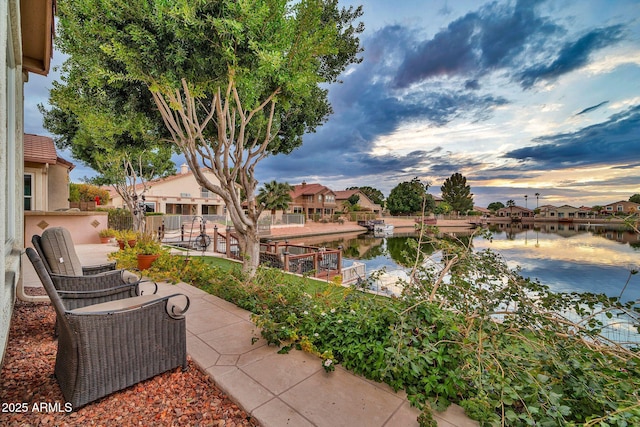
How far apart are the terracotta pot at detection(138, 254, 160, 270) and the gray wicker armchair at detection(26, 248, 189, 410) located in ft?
14.0

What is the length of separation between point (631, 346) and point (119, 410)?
13.0ft

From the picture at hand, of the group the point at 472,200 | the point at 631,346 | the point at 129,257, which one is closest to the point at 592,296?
the point at 631,346

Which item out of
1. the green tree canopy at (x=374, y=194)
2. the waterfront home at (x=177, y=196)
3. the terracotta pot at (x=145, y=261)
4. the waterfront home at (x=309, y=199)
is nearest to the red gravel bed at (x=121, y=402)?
the terracotta pot at (x=145, y=261)

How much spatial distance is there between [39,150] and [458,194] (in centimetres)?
6741

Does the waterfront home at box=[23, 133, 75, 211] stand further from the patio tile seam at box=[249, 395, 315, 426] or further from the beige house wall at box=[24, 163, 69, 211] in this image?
the patio tile seam at box=[249, 395, 315, 426]

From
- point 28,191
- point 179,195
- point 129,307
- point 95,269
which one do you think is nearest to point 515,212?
point 179,195

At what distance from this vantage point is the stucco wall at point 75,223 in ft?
25.8

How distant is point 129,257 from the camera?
608cm

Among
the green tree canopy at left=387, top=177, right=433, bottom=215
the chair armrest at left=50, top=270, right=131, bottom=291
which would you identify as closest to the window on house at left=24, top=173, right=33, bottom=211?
the chair armrest at left=50, top=270, right=131, bottom=291

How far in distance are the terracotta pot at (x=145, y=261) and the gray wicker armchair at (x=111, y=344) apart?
4265 millimetres

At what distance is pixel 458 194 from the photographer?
61.3 metres

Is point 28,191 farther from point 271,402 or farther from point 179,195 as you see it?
point 179,195

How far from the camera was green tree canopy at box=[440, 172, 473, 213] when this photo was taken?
61000 millimetres

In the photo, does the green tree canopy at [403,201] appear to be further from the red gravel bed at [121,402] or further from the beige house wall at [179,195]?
the red gravel bed at [121,402]
